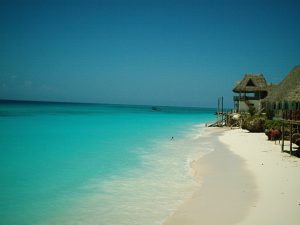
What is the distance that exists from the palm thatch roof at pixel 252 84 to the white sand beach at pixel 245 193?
22800 millimetres

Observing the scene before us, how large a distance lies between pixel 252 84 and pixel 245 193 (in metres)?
30.6

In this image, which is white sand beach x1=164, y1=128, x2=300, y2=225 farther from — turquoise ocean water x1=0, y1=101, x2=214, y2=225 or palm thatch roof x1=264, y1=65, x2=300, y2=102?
palm thatch roof x1=264, y1=65, x2=300, y2=102

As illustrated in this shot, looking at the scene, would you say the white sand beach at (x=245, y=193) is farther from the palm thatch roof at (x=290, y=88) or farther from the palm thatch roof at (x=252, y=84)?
the palm thatch roof at (x=252, y=84)

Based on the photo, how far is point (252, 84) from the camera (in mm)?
37969

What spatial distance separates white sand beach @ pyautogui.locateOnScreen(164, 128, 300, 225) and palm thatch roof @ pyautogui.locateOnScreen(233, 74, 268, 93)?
74.8ft

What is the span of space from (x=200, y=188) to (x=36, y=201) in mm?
5281

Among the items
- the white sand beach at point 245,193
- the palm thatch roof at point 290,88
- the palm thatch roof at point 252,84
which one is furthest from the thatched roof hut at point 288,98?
the palm thatch roof at point 252,84

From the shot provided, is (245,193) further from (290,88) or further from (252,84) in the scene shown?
(252,84)

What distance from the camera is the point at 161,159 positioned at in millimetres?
16156

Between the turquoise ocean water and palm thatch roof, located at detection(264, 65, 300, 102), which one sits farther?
palm thatch roof, located at detection(264, 65, 300, 102)

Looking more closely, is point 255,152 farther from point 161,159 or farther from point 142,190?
point 142,190

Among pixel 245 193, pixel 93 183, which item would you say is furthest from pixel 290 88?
pixel 93 183

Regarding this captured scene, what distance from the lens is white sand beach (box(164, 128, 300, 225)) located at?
7.58 m

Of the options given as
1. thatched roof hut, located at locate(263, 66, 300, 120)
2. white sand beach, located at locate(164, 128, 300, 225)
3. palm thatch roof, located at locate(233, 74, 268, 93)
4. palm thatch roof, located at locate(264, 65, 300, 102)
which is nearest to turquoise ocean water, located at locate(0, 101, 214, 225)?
white sand beach, located at locate(164, 128, 300, 225)
